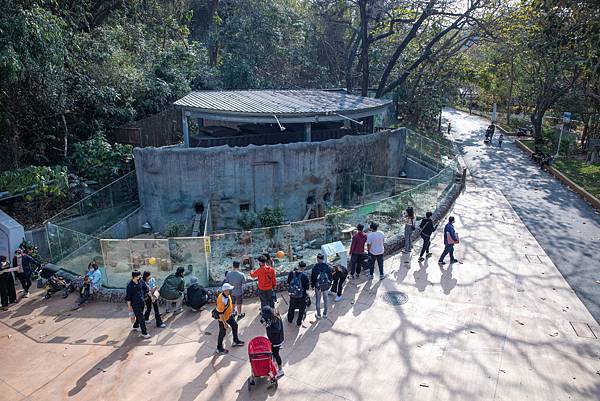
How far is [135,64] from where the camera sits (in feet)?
76.3

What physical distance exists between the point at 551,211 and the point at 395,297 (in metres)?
10.2

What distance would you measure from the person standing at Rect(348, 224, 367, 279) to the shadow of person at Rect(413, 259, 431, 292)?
1527 mm

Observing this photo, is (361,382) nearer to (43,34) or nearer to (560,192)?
(43,34)

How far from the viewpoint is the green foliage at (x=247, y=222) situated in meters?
16.0

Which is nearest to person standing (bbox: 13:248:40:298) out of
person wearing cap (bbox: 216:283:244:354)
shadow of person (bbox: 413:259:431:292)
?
person wearing cap (bbox: 216:283:244:354)

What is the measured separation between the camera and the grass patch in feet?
66.4

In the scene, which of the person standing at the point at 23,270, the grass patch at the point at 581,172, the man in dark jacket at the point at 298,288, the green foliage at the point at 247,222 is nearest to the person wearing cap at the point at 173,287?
the man in dark jacket at the point at 298,288

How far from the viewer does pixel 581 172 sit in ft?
76.0

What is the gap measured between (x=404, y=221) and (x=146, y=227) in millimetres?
9925

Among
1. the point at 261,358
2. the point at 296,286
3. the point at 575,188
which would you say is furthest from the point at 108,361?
the point at 575,188

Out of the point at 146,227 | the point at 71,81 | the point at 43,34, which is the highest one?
the point at 43,34

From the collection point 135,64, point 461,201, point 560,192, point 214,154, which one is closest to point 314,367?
point 214,154

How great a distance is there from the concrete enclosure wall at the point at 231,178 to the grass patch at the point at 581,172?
11391 millimetres

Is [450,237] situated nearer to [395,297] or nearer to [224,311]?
[395,297]
